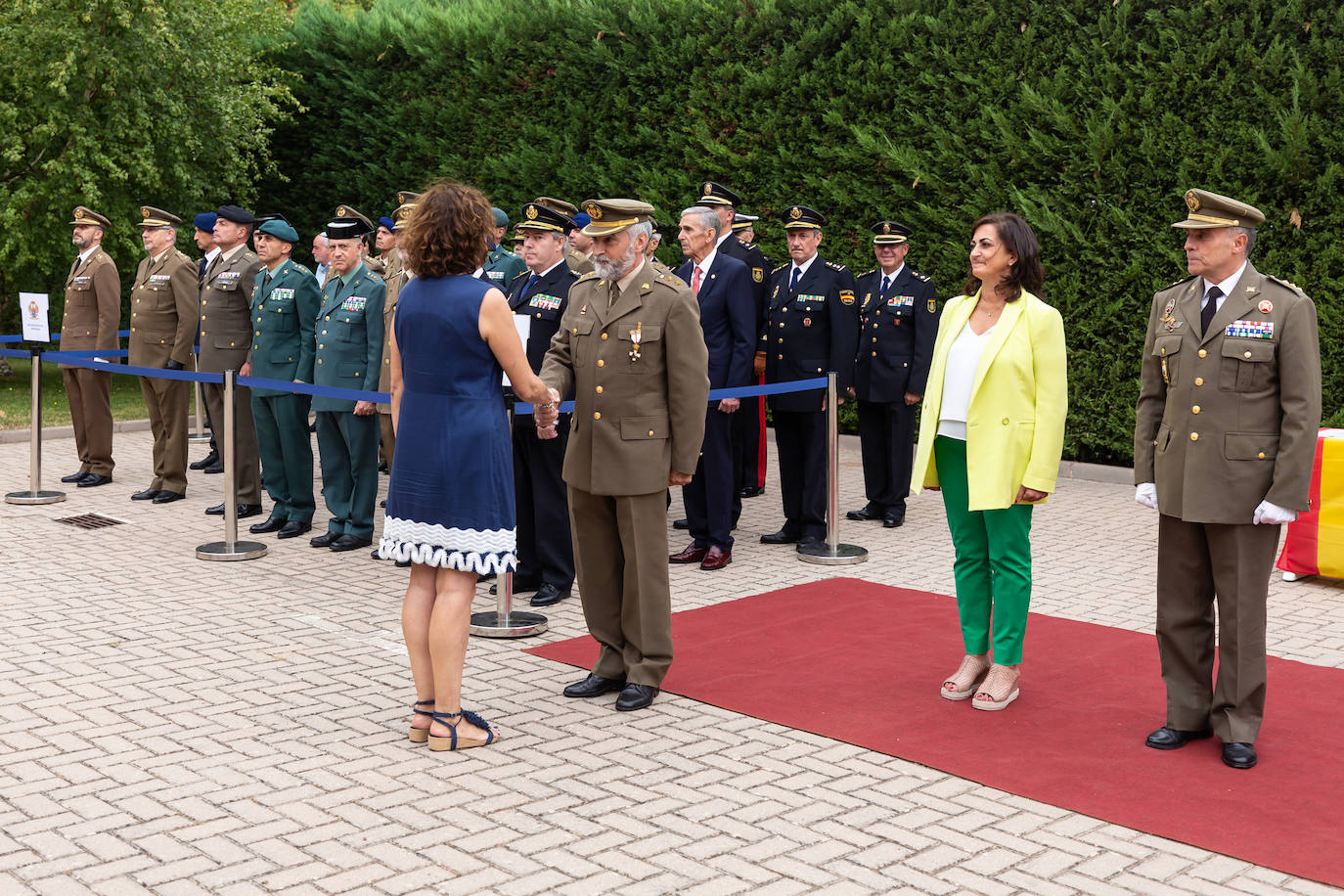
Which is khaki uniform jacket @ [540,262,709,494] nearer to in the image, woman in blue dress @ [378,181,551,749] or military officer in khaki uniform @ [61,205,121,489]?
woman in blue dress @ [378,181,551,749]

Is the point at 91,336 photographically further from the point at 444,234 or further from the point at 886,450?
the point at 444,234

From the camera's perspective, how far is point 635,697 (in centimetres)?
535

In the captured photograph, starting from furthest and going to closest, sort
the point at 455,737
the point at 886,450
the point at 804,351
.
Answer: the point at 886,450 < the point at 804,351 < the point at 455,737

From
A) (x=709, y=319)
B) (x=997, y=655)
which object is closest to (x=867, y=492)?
(x=709, y=319)

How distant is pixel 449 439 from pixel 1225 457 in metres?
2.67

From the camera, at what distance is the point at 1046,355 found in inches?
203

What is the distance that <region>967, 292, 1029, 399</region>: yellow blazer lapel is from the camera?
513 centimetres

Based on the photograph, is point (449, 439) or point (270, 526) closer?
point (449, 439)

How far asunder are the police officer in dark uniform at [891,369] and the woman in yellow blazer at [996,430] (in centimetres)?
395

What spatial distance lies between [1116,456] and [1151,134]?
8.49 feet

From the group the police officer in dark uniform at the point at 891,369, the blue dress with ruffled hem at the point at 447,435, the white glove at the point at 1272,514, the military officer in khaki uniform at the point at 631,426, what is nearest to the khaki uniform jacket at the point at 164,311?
the police officer in dark uniform at the point at 891,369

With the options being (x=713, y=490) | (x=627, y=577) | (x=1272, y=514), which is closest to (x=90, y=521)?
(x=713, y=490)

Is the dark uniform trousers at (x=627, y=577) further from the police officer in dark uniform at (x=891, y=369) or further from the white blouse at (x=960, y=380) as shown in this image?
the police officer in dark uniform at (x=891, y=369)

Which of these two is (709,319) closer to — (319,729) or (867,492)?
(867,492)
